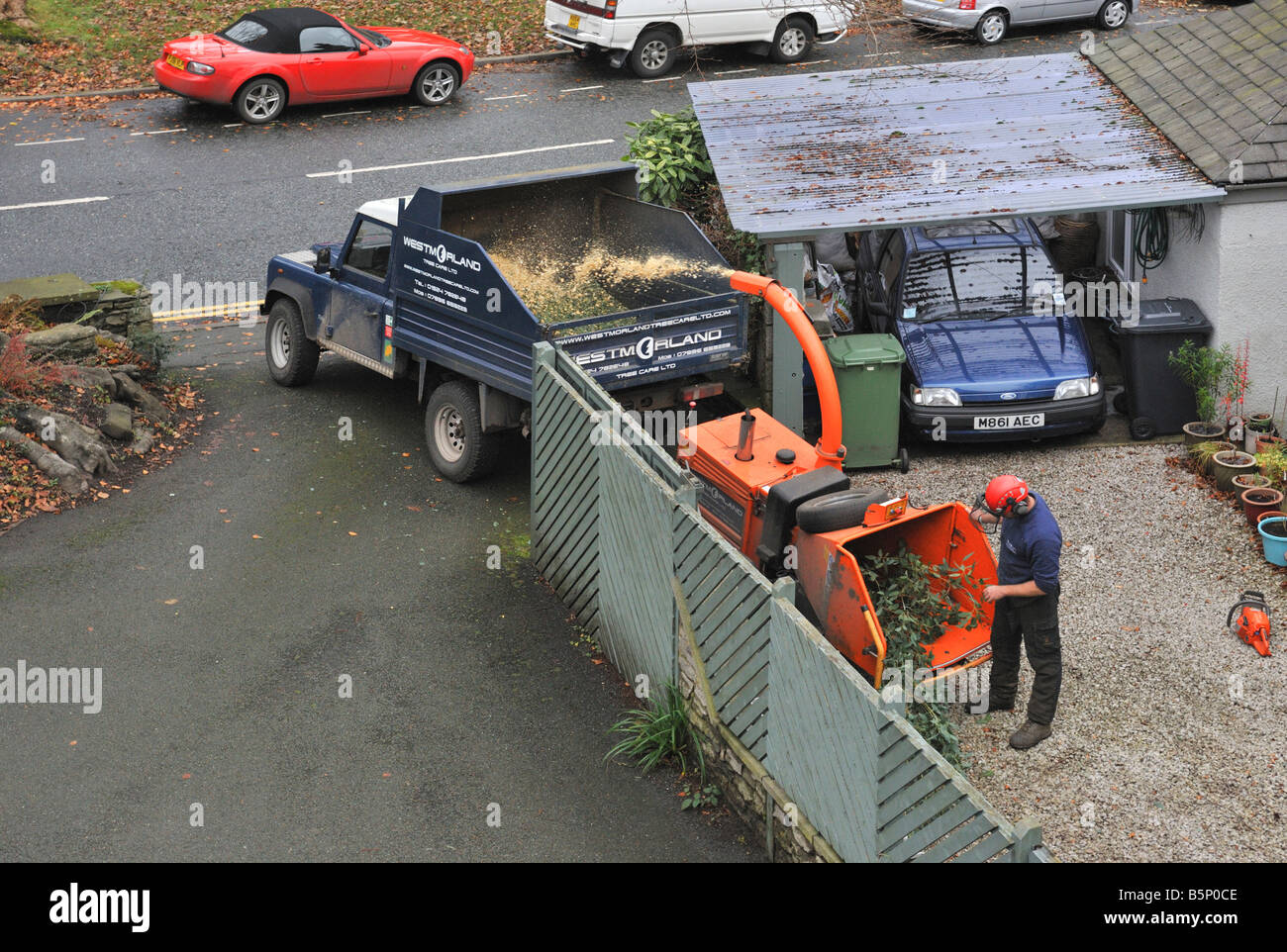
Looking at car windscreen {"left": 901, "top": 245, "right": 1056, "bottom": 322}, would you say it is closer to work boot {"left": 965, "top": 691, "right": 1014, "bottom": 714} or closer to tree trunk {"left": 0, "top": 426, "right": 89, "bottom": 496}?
work boot {"left": 965, "top": 691, "right": 1014, "bottom": 714}

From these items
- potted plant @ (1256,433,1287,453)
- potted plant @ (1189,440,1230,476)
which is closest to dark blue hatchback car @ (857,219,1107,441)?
potted plant @ (1189,440,1230,476)

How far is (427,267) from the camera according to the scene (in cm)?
1126

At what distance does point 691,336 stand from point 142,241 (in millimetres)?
8667

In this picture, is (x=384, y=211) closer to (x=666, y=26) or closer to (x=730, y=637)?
(x=730, y=637)

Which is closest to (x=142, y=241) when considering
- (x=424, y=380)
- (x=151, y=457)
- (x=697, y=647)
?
(x=151, y=457)

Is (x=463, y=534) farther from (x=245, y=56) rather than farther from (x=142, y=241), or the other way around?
(x=245, y=56)

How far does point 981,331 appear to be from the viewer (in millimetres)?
12820

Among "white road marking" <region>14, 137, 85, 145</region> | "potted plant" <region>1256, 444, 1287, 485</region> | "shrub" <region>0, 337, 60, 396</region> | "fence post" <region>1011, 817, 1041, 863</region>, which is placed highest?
"white road marking" <region>14, 137, 85, 145</region>

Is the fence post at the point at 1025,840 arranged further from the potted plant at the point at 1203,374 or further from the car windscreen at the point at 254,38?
the car windscreen at the point at 254,38

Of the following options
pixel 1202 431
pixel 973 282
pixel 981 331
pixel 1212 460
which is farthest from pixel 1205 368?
pixel 973 282

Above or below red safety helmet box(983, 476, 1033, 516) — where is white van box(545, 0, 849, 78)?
above

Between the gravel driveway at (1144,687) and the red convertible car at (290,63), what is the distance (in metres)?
11.8

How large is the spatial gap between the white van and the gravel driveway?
11465 millimetres

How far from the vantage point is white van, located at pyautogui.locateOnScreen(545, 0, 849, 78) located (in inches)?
827
